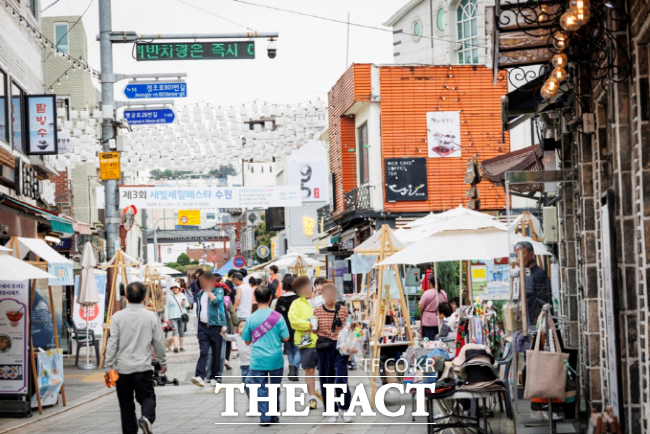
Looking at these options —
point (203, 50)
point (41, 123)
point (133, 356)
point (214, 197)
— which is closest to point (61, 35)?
point (214, 197)

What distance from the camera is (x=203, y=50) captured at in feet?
62.4

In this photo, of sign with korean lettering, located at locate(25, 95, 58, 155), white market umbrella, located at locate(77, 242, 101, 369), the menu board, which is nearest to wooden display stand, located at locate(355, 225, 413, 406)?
the menu board

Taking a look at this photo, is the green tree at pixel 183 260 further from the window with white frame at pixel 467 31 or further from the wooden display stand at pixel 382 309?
the wooden display stand at pixel 382 309

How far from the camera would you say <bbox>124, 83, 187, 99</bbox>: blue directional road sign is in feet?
71.2

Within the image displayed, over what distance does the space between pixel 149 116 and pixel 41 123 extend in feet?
10.3

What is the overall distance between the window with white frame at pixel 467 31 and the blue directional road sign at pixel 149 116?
15.4m

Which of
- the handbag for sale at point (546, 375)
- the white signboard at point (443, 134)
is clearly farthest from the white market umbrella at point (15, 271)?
the white signboard at point (443, 134)

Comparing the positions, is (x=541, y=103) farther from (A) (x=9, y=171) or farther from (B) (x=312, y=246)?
(B) (x=312, y=246)

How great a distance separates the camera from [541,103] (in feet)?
36.5

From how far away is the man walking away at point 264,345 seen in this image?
12141 mm

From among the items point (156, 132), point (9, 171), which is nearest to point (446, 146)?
point (156, 132)

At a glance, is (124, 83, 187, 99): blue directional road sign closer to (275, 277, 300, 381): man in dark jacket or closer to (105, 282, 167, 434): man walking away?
(275, 277, 300, 381): man in dark jacket

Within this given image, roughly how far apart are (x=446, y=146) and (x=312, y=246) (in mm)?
28490

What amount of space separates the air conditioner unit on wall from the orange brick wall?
1929 cm
